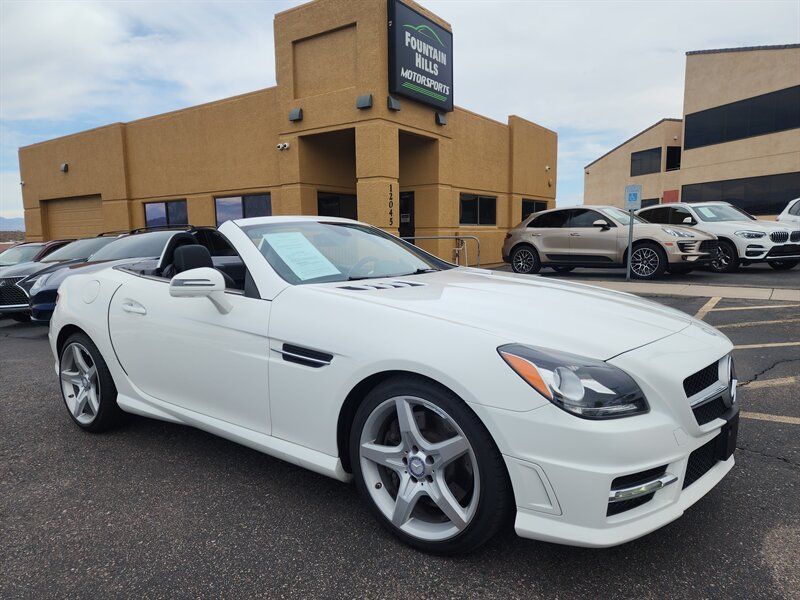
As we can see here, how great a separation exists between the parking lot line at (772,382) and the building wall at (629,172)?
3605 cm

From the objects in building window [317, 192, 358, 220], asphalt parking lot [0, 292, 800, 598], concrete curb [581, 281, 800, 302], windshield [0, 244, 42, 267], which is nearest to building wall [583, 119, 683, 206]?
building window [317, 192, 358, 220]

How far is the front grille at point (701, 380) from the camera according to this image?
2.03 m

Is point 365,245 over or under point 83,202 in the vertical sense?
under

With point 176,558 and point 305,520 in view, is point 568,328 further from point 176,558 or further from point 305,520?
point 176,558

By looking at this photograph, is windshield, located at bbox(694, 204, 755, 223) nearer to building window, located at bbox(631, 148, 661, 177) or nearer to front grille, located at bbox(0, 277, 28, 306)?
front grille, located at bbox(0, 277, 28, 306)

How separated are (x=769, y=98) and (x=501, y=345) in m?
31.7

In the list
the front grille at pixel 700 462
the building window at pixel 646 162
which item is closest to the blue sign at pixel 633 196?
the front grille at pixel 700 462

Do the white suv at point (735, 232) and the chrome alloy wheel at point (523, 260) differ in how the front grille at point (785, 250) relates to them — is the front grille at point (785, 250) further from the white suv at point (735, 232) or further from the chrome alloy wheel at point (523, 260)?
the chrome alloy wheel at point (523, 260)

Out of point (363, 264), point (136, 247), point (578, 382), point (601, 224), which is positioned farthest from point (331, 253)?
point (601, 224)

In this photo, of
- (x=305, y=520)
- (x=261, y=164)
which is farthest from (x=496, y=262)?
(x=305, y=520)

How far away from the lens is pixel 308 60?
1329cm

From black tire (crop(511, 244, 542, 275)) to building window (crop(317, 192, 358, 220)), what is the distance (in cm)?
473

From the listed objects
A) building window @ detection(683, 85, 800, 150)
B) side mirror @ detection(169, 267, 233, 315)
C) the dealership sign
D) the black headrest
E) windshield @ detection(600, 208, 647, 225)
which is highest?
building window @ detection(683, 85, 800, 150)

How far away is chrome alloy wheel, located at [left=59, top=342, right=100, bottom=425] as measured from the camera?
3.54 meters
